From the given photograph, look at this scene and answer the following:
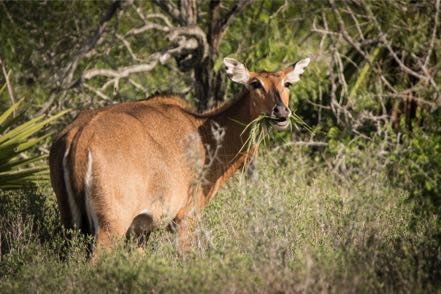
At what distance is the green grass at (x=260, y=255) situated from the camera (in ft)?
20.1

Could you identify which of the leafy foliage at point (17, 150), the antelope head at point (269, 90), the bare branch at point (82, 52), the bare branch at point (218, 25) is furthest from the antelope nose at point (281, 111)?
the bare branch at point (218, 25)

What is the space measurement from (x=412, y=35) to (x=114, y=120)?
5776 millimetres

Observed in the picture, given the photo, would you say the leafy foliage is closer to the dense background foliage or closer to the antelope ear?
the dense background foliage

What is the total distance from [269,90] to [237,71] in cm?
50

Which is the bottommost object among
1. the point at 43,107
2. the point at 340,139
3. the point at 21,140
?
the point at 340,139

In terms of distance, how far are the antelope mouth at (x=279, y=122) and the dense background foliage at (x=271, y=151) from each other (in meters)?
0.31

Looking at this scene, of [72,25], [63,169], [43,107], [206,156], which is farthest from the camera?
[72,25]

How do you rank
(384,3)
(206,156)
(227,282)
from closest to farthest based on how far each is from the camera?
(227,282), (206,156), (384,3)

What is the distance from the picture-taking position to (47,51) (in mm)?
13484

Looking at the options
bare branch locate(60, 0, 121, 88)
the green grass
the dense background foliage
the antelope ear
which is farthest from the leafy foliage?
the antelope ear

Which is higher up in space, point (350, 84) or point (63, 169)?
point (63, 169)

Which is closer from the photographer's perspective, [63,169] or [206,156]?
[63,169]

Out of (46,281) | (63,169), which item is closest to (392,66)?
(63,169)

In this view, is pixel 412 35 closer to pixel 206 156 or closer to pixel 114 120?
pixel 206 156
